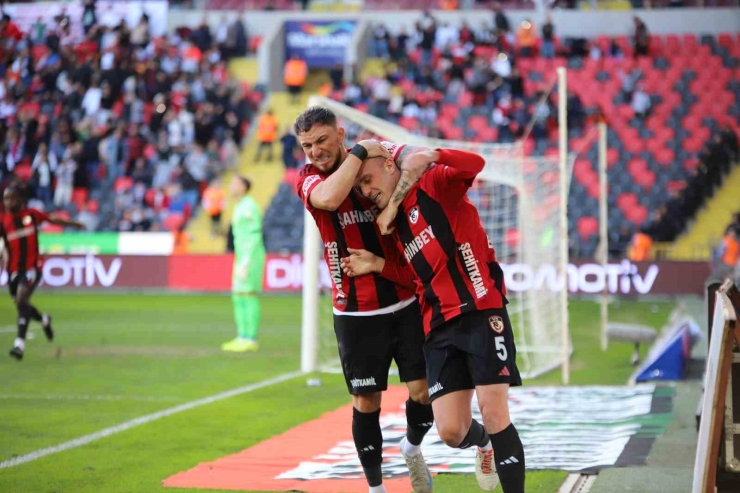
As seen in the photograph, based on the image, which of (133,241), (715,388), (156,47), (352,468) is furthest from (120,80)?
(715,388)

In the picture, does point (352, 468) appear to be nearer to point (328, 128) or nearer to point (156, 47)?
point (328, 128)

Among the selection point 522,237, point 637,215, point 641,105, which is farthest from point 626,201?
point 522,237

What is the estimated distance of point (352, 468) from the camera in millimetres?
6828

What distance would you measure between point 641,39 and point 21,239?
21.3 meters

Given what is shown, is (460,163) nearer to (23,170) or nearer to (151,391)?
(151,391)

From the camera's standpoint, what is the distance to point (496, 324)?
196 inches

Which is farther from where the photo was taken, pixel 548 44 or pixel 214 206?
pixel 548 44

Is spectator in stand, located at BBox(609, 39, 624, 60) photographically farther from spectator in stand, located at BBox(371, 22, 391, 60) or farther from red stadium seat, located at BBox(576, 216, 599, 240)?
red stadium seat, located at BBox(576, 216, 599, 240)

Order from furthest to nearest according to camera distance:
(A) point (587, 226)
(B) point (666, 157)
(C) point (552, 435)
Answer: (B) point (666, 157) < (A) point (587, 226) < (C) point (552, 435)

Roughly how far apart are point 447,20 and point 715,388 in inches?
1142

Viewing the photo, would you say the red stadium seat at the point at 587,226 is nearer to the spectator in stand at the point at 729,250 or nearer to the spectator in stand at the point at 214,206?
the spectator in stand at the point at 729,250

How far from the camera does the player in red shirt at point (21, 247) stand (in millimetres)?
13156

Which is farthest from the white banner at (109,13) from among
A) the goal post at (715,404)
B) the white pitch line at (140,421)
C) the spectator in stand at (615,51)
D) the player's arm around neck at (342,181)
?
the goal post at (715,404)

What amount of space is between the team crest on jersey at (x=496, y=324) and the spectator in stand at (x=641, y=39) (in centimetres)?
2649
